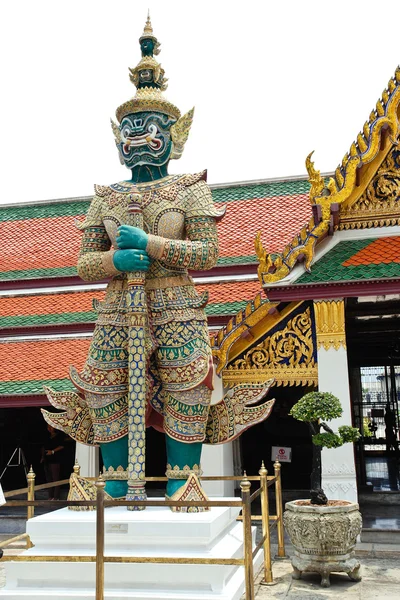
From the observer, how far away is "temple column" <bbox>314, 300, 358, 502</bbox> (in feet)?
23.5

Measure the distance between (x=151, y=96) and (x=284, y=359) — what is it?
3762 millimetres

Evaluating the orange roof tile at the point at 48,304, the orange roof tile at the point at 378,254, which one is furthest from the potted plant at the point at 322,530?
the orange roof tile at the point at 48,304

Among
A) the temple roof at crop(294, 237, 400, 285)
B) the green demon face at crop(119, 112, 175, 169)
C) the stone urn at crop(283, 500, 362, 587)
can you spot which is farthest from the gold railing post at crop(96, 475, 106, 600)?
the temple roof at crop(294, 237, 400, 285)

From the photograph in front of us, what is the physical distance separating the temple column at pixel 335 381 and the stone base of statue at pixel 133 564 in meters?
2.72

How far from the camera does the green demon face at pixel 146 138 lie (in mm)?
5672

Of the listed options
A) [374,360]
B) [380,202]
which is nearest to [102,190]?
[380,202]

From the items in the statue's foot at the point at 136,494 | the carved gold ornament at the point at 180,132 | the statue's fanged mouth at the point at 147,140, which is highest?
the carved gold ornament at the point at 180,132

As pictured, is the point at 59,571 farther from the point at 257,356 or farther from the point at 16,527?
the point at 16,527

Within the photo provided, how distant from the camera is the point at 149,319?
549 centimetres

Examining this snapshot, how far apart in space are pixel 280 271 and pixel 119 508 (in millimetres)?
3734

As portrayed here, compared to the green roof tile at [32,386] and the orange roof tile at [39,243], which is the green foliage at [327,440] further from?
the orange roof tile at [39,243]

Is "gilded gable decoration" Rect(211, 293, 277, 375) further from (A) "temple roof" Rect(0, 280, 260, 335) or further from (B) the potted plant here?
(B) the potted plant

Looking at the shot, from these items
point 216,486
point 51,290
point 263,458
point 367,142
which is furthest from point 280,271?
point 263,458

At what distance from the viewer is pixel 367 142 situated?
7.91 metres
